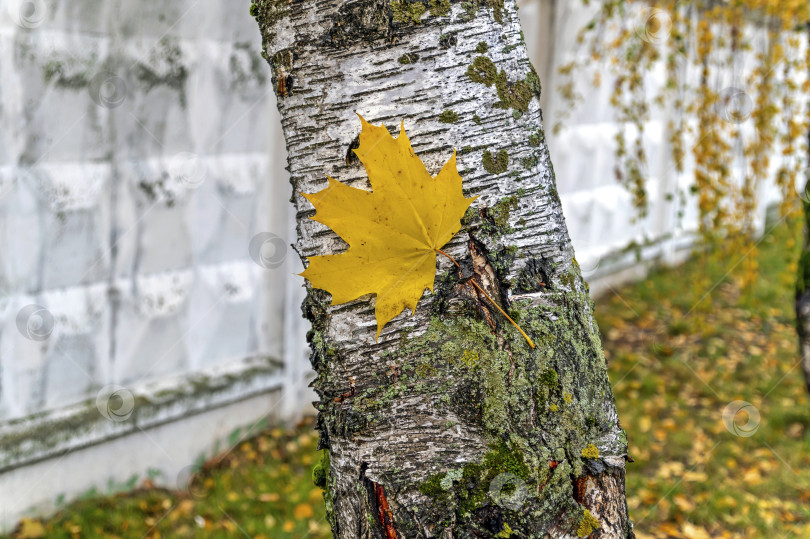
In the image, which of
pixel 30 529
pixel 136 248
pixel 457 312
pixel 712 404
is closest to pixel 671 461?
pixel 712 404

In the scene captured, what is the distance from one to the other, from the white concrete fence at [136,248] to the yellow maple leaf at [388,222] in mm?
2061

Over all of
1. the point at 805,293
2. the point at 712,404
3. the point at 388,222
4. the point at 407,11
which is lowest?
the point at 712,404

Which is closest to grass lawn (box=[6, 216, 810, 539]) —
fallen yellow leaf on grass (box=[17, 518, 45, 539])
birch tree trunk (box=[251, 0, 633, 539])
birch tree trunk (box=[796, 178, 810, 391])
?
fallen yellow leaf on grass (box=[17, 518, 45, 539])

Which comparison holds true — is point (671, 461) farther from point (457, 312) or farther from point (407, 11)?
point (407, 11)

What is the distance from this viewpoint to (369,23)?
87cm

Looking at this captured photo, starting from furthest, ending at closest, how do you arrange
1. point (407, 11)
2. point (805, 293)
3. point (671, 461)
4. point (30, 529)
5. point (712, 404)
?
1. point (712, 404)
2. point (671, 461)
3. point (805, 293)
4. point (30, 529)
5. point (407, 11)

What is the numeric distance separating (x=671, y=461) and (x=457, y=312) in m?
3.05

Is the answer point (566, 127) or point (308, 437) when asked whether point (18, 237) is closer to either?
point (308, 437)

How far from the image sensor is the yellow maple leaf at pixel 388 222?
866mm

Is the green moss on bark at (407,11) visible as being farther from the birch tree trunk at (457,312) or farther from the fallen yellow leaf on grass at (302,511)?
the fallen yellow leaf on grass at (302,511)

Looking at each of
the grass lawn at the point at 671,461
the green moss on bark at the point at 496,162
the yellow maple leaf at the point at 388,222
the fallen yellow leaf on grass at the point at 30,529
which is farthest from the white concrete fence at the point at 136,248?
the green moss on bark at the point at 496,162

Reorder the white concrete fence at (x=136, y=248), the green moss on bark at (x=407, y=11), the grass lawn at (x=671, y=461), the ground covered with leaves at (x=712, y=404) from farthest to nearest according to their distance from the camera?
the ground covered with leaves at (x=712, y=404), the grass lawn at (x=671, y=461), the white concrete fence at (x=136, y=248), the green moss on bark at (x=407, y=11)

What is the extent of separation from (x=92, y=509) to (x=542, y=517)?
2421 mm

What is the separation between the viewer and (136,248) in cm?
286
